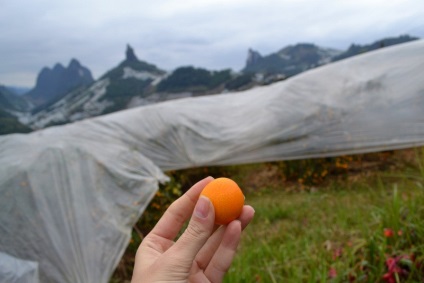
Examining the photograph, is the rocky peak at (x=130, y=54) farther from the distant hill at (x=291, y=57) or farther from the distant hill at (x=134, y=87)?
the distant hill at (x=291, y=57)

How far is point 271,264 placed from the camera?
2287 mm

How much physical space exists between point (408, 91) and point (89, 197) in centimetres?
394

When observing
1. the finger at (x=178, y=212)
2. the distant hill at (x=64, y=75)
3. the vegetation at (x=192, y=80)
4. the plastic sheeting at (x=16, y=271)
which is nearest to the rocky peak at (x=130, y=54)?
the distant hill at (x=64, y=75)

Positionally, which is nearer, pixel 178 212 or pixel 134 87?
pixel 178 212

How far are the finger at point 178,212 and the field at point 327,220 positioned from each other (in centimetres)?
84

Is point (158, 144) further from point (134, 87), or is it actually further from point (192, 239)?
point (134, 87)

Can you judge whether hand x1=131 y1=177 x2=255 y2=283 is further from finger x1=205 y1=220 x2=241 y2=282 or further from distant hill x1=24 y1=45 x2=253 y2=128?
distant hill x1=24 y1=45 x2=253 y2=128

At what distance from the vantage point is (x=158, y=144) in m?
5.12

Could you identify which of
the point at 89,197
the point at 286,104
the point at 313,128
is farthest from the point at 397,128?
the point at 89,197

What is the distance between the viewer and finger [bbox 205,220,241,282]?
45.8 inches

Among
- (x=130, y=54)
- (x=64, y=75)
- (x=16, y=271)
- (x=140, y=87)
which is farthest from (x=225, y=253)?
(x=64, y=75)

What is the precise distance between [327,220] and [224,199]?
2.57 metres

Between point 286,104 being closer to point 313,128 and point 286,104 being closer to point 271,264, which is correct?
point 313,128

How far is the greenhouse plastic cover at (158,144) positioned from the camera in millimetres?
2639
